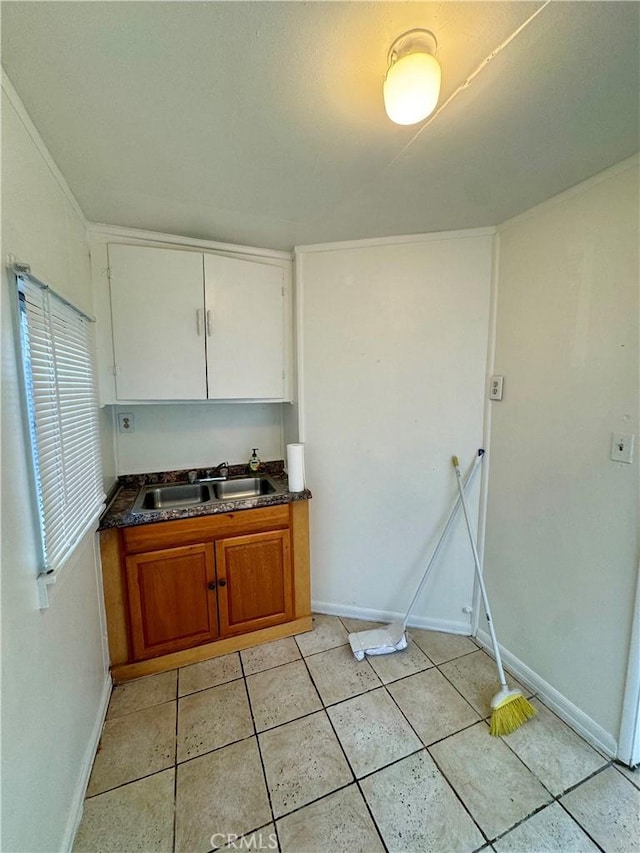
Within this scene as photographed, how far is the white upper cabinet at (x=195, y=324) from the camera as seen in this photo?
1.83 meters

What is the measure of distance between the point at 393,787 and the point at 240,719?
0.69 metres

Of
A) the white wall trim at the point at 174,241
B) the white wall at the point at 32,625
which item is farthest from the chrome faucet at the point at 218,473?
the white wall trim at the point at 174,241

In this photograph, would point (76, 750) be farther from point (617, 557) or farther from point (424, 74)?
point (424, 74)

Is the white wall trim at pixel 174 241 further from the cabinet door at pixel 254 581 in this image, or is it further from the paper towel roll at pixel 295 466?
the cabinet door at pixel 254 581

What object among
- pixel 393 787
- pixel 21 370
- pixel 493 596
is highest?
pixel 21 370

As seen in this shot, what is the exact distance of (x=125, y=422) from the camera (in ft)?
7.07

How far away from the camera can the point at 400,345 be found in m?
1.98

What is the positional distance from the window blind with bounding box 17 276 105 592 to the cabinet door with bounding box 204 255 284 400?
2.10ft

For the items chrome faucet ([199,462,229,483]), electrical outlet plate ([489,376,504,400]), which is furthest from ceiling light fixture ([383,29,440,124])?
chrome faucet ([199,462,229,483])

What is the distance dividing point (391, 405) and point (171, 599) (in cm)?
161

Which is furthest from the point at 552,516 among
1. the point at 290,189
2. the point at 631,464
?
the point at 290,189

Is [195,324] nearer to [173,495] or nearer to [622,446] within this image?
[173,495]

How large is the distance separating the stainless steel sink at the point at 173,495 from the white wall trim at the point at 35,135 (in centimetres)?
151

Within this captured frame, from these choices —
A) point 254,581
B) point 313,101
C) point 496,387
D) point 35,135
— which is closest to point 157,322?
point 35,135
